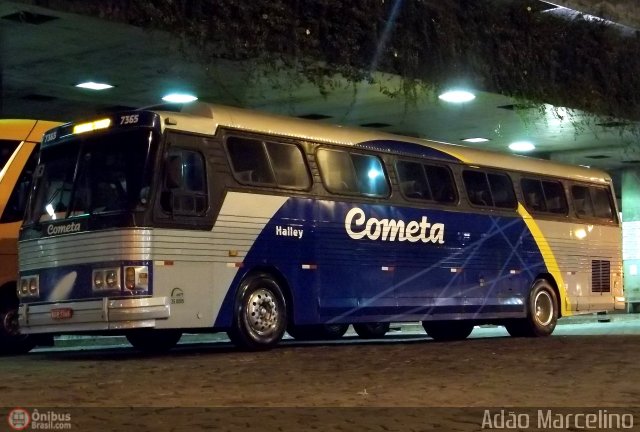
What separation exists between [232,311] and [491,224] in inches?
260

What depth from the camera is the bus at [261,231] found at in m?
12.3

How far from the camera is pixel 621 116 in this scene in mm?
21984

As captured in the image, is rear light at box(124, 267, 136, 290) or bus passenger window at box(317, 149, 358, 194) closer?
rear light at box(124, 267, 136, 290)

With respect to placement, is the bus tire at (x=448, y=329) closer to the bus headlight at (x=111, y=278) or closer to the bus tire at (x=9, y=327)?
the bus tire at (x=9, y=327)

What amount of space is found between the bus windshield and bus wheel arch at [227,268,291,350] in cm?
210

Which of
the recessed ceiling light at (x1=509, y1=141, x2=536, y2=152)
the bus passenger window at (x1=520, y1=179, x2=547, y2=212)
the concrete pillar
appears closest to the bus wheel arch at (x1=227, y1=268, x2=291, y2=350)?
the bus passenger window at (x1=520, y1=179, x2=547, y2=212)

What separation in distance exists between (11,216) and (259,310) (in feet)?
13.2

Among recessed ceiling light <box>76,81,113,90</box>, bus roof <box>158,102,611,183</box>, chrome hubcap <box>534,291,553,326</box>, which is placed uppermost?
recessed ceiling light <box>76,81,113,90</box>

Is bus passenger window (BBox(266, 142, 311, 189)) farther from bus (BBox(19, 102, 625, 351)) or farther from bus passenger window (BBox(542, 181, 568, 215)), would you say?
bus passenger window (BBox(542, 181, 568, 215))

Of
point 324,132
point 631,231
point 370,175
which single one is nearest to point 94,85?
point 324,132

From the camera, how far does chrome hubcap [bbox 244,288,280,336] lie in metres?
13.4

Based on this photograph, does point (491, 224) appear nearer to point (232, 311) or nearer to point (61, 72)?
point (232, 311)

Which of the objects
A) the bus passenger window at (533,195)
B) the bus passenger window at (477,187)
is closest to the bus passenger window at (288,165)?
the bus passenger window at (477,187)

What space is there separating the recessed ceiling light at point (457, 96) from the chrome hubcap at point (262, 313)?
22.6ft
